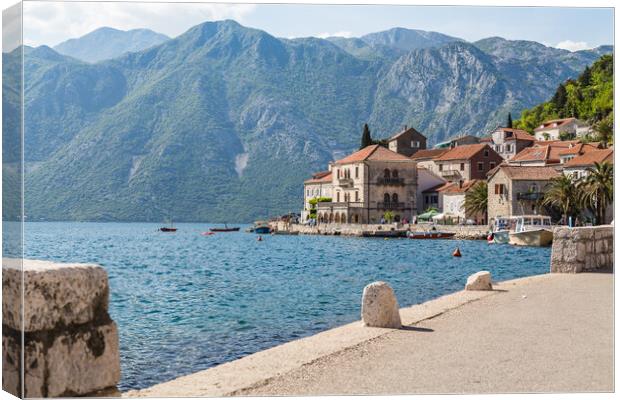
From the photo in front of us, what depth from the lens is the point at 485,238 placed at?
55781 mm

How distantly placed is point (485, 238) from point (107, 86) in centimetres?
3334

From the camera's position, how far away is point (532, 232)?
47.3 metres

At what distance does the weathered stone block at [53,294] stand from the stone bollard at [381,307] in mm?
5557

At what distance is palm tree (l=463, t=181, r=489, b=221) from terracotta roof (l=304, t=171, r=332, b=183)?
26437 millimetres

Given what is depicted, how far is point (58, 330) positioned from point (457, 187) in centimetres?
6834

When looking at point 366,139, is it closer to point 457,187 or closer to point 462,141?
point 457,187

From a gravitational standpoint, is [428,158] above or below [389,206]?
above

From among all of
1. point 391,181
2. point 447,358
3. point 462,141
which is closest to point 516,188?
point 391,181

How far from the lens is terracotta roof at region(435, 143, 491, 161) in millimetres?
75750

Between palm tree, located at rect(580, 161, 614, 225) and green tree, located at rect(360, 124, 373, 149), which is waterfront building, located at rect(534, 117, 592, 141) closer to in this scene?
palm tree, located at rect(580, 161, 614, 225)

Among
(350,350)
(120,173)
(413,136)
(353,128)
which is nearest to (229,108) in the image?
(120,173)

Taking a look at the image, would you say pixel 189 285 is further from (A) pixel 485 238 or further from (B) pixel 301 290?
(A) pixel 485 238

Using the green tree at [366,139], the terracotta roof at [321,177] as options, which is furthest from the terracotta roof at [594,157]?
the terracotta roof at [321,177]

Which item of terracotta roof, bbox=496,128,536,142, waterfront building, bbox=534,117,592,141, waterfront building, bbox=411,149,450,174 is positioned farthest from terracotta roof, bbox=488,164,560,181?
waterfront building, bbox=411,149,450,174
